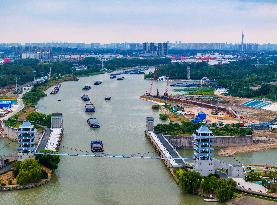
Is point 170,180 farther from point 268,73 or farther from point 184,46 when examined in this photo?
point 184,46

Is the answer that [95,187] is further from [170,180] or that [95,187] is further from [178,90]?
[178,90]

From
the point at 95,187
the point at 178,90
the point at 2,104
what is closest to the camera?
the point at 95,187

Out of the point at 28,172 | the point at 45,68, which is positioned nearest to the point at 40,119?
the point at 28,172

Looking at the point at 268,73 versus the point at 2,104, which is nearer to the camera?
the point at 2,104

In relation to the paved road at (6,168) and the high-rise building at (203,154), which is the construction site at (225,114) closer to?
the high-rise building at (203,154)

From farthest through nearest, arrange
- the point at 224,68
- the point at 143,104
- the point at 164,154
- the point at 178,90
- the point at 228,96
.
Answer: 1. the point at 224,68
2. the point at 178,90
3. the point at 228,96
4. the point at 143,104
5. the point at 164,154

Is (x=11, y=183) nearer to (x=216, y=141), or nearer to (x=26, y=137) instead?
(x=26, y=137)

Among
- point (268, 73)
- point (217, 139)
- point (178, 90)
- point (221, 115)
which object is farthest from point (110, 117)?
point (268, 73)

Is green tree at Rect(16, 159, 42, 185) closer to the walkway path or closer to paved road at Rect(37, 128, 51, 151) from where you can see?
paved road at Rect(37, 128, 51, 151)

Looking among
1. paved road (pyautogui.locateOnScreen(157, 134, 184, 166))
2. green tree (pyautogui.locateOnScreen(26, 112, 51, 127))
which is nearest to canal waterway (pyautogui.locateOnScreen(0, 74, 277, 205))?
paved road (pyautogui.locateOnScreen(157, 134, 184, 166))
